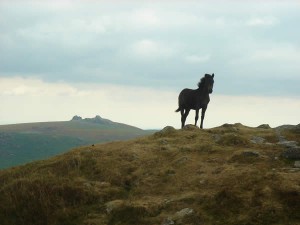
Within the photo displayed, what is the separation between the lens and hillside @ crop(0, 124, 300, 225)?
18438mm

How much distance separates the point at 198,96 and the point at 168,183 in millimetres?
14062

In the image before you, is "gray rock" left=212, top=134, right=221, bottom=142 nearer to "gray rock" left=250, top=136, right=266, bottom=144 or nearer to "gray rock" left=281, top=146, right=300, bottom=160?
"gray rock" left=250, top=136, right=266, bottom=144

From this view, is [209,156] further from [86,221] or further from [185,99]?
[185,99]

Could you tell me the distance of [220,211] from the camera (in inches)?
722

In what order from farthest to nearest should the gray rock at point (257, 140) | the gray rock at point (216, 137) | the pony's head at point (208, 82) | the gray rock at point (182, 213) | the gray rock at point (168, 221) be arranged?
the pony's head at point (208, 82)
the gray rock at point (216, 137)
the gray rock at point (257, 140)
the gray rock at point (182, 213)
the gray rock at point (168, 221)

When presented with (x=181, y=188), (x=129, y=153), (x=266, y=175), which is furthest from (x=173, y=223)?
(x=129, y=153)

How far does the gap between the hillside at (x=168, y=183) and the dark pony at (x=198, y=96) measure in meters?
5.51

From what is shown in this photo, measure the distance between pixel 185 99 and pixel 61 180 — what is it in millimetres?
15342

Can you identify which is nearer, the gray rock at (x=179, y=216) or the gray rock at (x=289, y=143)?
the gray rock at (x=179, y=216)

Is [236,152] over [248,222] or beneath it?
over

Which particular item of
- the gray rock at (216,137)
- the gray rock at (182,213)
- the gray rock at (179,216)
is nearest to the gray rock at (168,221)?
the gray rock at (179,216)

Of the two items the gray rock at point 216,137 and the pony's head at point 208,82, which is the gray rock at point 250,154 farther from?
the pony's head at point 208,82

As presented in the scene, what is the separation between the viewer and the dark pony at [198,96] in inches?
1375

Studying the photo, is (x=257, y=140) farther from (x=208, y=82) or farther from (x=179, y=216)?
(x=179, y=216)
